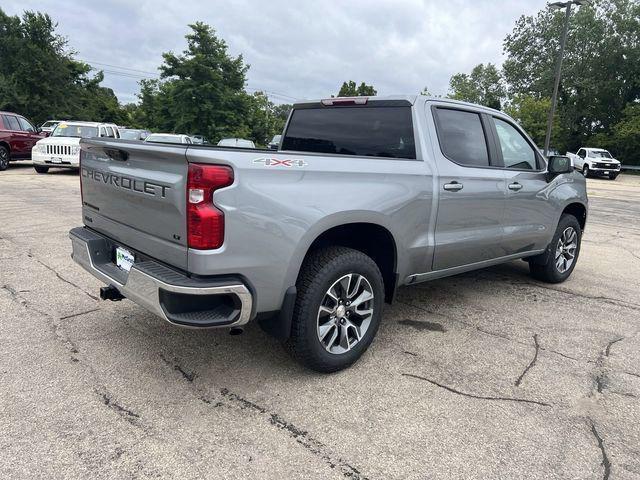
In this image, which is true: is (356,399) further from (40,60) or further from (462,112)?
(40,60)

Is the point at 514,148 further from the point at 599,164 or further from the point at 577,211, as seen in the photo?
the point at 599,164

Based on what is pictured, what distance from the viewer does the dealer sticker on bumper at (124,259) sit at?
3117mm

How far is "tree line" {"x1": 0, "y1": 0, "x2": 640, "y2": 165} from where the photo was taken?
31875mm

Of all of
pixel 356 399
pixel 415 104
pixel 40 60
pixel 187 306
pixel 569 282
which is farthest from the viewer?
pixel 40 60

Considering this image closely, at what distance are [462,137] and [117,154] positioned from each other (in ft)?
9.00

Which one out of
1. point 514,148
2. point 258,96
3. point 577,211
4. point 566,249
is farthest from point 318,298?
point 258,96

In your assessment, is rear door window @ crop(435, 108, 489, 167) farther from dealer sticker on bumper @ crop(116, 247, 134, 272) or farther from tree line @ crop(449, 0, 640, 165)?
tree line @ crop(449, 0, 640, 165)

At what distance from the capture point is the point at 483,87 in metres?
53.0

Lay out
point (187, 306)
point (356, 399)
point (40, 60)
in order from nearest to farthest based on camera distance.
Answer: point (187, 306) → point (356, 399) → point (40, 60)

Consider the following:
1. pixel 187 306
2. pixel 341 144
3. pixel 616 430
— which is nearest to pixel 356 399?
pixel 187 306

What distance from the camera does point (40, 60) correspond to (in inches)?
1277

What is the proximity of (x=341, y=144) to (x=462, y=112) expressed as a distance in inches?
42.7

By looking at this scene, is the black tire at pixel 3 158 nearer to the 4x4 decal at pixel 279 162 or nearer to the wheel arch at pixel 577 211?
the 4x4 decal at pixel 279 162

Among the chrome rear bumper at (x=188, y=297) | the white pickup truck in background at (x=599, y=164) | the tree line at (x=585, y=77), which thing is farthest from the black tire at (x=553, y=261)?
the tree line at (x=585, y=77)
